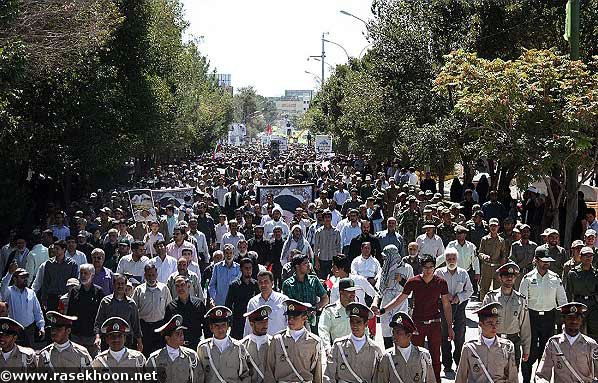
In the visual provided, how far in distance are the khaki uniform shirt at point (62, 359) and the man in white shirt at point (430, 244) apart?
6.80 m

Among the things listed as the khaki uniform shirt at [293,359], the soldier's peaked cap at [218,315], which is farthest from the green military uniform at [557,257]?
the soldier's peaked cap at [218,315]

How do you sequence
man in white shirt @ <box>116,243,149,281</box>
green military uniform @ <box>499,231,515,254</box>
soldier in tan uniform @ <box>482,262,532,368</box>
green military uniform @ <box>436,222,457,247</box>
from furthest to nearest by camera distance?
1. green military uniform @ <box>436,222,457,247</box>
2. green military uniform @ <box>499,231,515,254</box>
3. man in white shirt @ <box>116,243,149,281</box>
4. soldier in tan uniform @ <box>482,262,532,368</box>

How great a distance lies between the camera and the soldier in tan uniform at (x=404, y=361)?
761cm

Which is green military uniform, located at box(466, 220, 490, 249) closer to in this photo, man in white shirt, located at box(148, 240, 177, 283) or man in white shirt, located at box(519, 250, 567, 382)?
man in white shirt, located at box(519, 250, 567, 382)

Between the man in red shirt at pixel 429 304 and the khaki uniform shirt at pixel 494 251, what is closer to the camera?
the man in red shirt at pixel 429 304

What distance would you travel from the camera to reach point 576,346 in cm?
799

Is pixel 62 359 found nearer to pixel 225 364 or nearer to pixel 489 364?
pixel 225 364

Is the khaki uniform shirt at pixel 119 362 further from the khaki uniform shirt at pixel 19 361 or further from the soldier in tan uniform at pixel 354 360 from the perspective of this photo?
the soldier in tan uniform at pixel 354 360

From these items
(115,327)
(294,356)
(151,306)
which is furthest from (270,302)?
(115,327)

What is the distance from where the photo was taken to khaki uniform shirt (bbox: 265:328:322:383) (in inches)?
313

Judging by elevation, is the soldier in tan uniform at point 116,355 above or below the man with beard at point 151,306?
above

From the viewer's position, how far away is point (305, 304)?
841cm

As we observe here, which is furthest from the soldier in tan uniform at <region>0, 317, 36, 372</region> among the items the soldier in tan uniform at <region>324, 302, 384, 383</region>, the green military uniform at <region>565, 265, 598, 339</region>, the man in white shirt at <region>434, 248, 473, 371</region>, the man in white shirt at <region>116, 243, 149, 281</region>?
the green military uniform at <region>565, 265, 598, 339</region>

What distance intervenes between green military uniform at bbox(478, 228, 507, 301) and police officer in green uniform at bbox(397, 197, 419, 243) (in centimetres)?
286
